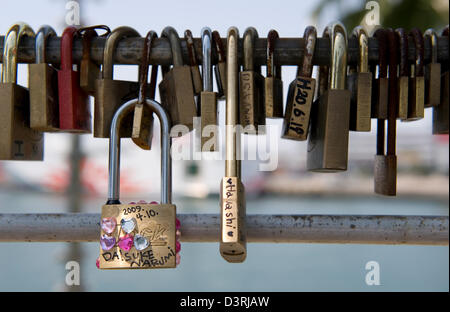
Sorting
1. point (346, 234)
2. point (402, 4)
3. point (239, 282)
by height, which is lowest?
point (239, 282)

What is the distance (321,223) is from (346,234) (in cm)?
3

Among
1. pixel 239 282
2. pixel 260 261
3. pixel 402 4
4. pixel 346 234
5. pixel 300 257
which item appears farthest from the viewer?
pixel 300 257

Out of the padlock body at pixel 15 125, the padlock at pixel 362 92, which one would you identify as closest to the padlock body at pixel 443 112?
the padlock at pixel 362 92

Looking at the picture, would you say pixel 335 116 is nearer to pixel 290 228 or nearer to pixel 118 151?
pixel 290 228

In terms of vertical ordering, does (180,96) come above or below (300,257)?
above

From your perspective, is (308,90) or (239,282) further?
(239,282)

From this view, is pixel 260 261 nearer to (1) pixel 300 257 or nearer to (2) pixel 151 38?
(1) pixel 300 257

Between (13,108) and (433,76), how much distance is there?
545mm

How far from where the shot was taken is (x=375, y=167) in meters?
0.65

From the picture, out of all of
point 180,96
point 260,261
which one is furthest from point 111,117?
point 260,261

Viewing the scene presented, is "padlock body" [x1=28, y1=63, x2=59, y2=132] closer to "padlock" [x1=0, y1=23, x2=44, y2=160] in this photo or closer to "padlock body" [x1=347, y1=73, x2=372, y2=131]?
"padlock" [x1=0, y1=23, x2=44, y2=160]

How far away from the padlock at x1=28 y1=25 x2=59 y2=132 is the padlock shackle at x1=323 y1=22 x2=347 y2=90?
1.20 ft

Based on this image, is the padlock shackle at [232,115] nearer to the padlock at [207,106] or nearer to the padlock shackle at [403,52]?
the padlock at [207,106]

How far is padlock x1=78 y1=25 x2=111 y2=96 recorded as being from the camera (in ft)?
2.00
